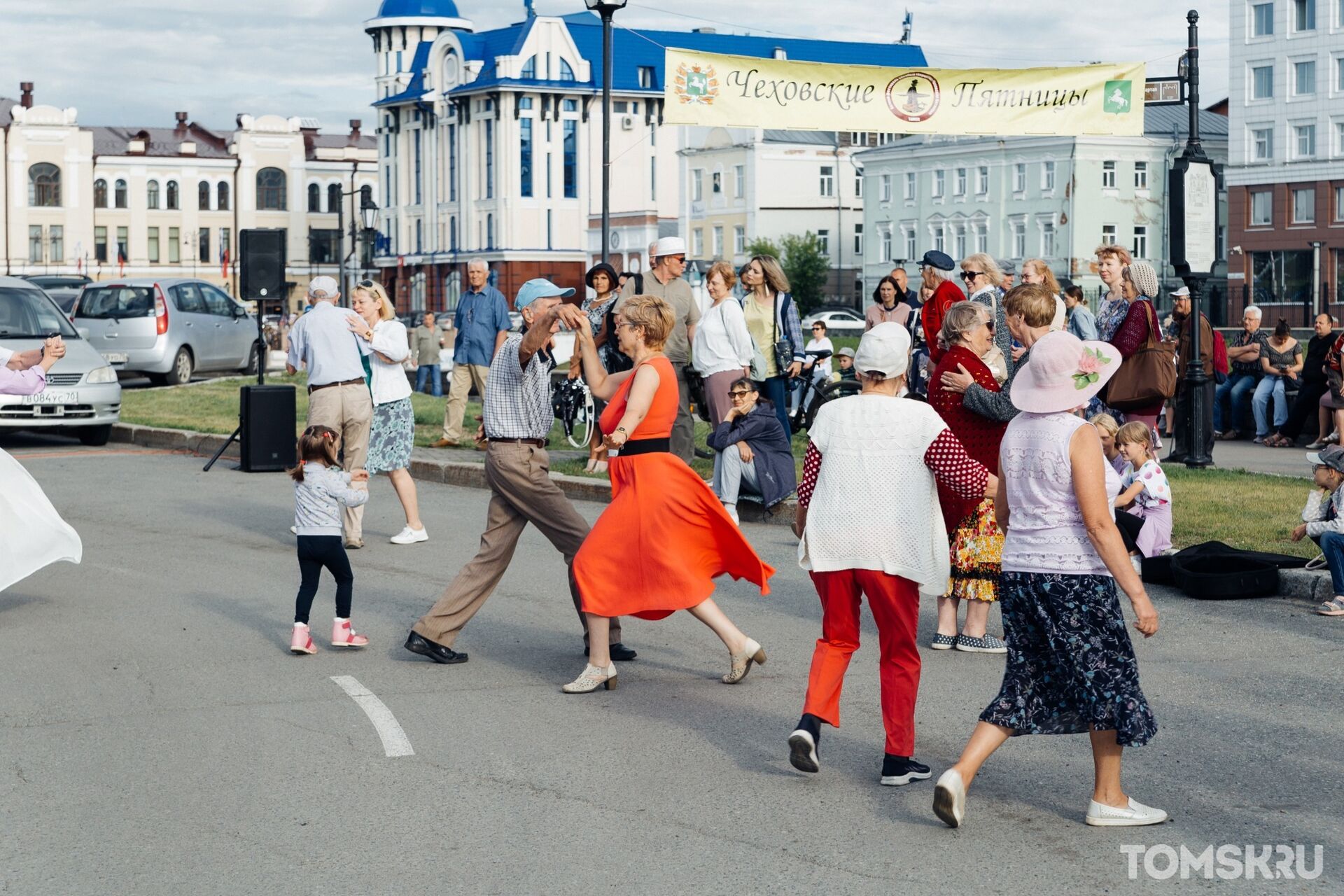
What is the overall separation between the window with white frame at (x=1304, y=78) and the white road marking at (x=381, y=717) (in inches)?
3350

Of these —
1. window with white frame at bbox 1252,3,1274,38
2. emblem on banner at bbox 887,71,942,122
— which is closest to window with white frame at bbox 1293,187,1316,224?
window with white frame at bbox 1252,3,1274,38

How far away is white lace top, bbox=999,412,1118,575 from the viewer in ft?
19.0

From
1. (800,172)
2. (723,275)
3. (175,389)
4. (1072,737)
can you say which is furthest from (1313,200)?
(1072,737)

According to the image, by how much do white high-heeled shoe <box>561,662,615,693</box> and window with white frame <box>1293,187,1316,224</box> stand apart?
269 ft

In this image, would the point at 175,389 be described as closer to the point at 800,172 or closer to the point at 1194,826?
the point at 1194,826

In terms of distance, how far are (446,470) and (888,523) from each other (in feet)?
36.4

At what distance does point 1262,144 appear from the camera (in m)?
87.2

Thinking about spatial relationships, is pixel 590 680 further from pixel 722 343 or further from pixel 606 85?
pixel 606 85

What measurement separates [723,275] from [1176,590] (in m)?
4.18

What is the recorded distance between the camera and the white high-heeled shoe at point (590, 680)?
26.3ft

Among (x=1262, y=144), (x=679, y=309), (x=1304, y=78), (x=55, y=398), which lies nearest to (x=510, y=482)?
(x=679, y=309)

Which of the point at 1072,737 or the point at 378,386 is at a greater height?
the point at 378,386

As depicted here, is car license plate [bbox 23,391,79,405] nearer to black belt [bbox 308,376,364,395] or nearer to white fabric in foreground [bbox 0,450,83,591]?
black belt [bbox 308,376,364,395]

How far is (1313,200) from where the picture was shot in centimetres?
8338
